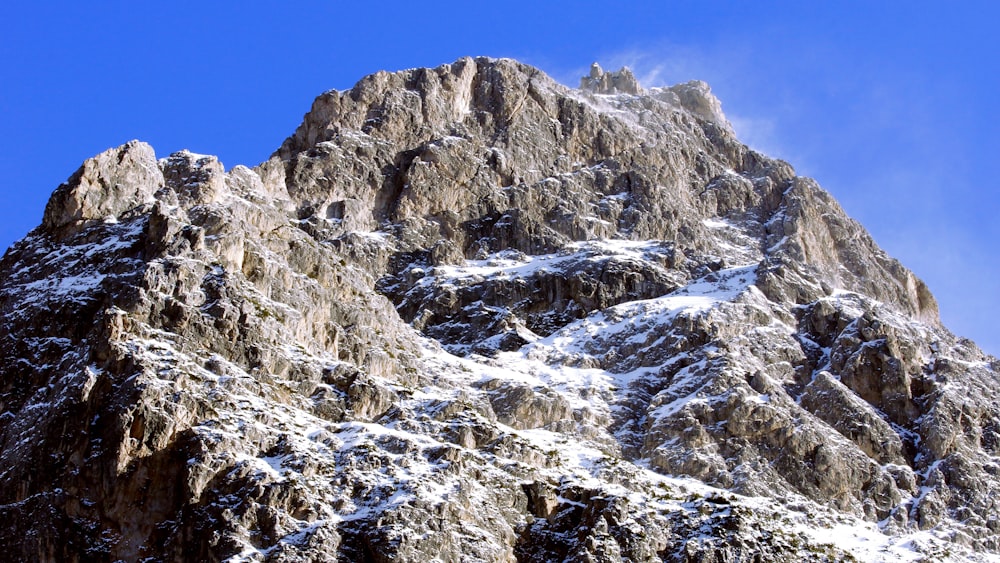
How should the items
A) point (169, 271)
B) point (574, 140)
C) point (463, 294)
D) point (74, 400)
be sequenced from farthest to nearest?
point (574, 140), point (463, 294), point (169, 271), point (74, 400)

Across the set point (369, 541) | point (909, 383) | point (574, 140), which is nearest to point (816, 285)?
point (909, 383)

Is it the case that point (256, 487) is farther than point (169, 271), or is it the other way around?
point (169, 271)

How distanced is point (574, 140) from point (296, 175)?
156 feet

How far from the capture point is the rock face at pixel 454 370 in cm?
10219

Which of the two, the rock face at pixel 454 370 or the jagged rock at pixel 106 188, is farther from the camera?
the jagged rock at pixel 106 188

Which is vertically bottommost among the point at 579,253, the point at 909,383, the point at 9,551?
the point at 9,551

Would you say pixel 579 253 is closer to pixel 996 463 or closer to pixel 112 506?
pixel 996 463

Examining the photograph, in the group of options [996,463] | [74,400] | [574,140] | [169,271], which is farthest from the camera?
[574,140]

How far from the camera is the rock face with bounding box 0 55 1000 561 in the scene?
10219 cm

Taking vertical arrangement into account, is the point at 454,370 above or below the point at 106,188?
below

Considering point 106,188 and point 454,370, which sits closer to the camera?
point 106,188

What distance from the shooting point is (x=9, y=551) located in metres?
99.2

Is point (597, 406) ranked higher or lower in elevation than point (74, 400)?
higher

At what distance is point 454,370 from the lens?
140250mm
